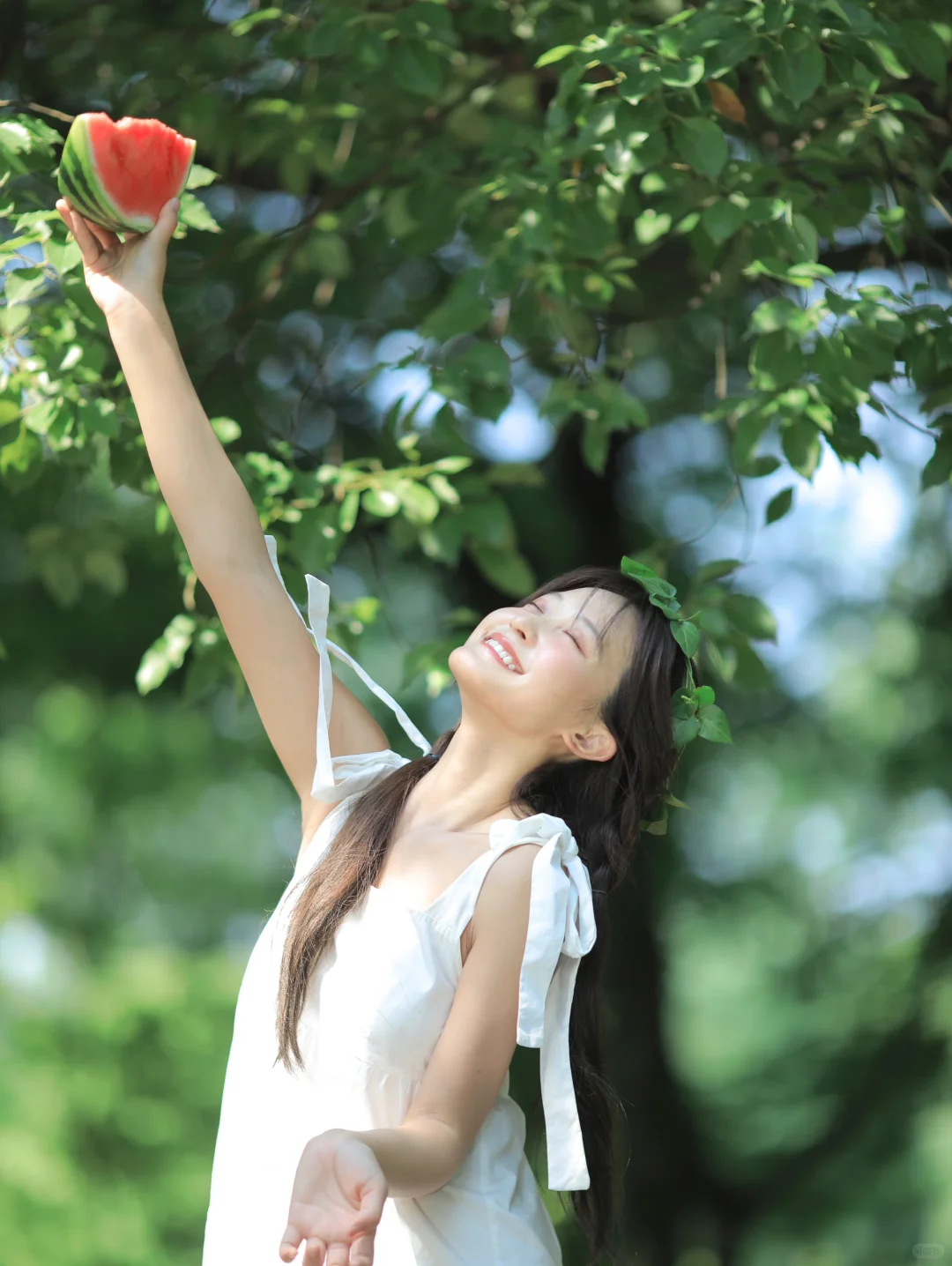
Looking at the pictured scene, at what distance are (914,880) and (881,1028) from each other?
533 mm

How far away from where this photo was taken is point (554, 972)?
1535mm

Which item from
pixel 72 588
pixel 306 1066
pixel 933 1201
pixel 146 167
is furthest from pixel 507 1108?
pixel 933 1201

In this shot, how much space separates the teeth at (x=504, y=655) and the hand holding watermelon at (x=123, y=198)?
585mm

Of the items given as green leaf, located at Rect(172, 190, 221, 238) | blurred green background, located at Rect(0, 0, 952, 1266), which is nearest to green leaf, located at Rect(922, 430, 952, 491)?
blurred green background, located at Rect(0, 0, 952, 1266)

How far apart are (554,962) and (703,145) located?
4.29 feet

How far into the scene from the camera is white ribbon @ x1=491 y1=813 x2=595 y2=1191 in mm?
1461

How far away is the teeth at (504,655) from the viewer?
1.63m

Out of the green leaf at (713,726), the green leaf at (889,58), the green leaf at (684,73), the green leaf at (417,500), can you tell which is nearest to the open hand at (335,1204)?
the green leaf at (713,726)

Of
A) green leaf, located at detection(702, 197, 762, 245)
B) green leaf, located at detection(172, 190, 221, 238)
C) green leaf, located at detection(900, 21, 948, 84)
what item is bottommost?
green leaf, located at detection(172, 190, 221, 238)

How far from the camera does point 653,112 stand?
7.04 ft

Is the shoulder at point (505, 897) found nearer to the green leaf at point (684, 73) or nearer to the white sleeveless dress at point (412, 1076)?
the white sleeveless dress at point (412, 1076)

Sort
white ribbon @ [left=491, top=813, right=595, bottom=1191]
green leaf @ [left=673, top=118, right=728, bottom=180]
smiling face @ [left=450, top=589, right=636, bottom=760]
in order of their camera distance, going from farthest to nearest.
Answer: green leaf @ [left=673, top=118, right=728, bottom=180]
smiling face @ [left=450, top=589, right=636, bottom=760]
white ribbon @ [left=491, top=813, right=595, bottom=1191]

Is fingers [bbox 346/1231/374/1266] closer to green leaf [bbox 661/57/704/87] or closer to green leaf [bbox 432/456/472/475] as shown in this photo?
green leaf [bbox 432/456/472/475]

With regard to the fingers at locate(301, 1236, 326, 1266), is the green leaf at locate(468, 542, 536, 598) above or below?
below
